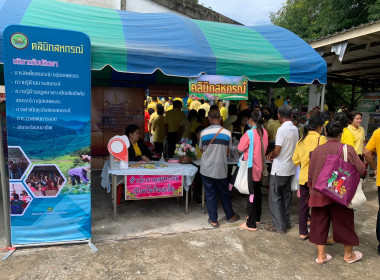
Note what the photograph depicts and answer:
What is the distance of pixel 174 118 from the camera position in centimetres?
730

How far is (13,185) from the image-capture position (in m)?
3.01

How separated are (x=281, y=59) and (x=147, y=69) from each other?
2258 millimetres

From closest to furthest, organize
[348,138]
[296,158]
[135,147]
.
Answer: [296,158], [135,147], [348,138]

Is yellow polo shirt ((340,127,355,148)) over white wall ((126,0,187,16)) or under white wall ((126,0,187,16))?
under

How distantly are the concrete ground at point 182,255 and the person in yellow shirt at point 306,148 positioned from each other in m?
0.64

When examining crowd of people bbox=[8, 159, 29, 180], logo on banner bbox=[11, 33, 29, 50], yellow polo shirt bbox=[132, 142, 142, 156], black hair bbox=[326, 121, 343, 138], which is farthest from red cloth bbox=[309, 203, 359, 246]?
logo on banner bbox=[11, 33, 29, 50]

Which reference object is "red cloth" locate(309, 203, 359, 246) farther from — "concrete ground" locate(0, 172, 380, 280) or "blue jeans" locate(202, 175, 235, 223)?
"blue jeans" locate(202, 175, 235, 223)

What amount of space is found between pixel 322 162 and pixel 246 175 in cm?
114

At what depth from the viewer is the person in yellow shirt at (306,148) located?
11.3 feet

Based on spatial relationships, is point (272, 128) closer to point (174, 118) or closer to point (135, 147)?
point (135, 147)

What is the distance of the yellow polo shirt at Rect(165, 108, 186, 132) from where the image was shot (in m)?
7.30

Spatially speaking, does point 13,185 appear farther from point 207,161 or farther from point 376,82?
point 376,82

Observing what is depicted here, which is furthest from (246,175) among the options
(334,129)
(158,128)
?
(158,128)

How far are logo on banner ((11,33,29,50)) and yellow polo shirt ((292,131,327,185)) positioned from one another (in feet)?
11.0
